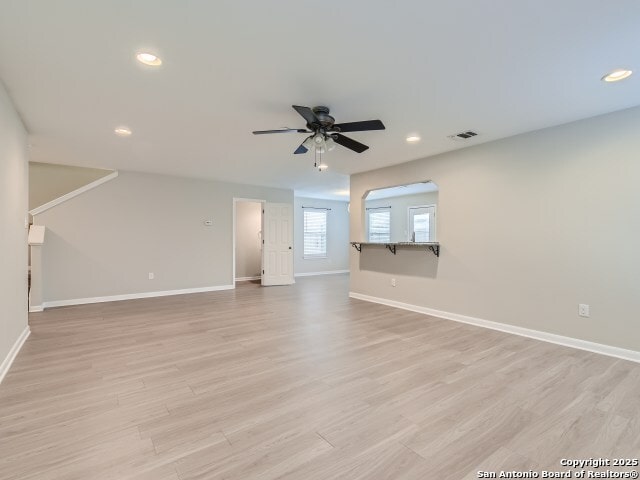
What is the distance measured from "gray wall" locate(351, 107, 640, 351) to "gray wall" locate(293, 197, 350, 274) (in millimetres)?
5068

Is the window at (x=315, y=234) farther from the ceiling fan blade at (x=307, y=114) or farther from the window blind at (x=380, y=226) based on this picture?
the ceiling fan blade at (x=307, y=114)

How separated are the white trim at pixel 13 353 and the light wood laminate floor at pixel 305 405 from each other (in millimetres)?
68

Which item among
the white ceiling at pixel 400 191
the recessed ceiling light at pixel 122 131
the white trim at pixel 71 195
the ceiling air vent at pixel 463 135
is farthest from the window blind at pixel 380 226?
the recessed ceiling light at pixel 122 131

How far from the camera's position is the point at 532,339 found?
12.2 feet

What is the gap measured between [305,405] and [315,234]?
7.89m

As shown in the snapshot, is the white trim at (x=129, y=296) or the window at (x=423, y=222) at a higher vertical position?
the window at (x=423, y=222)

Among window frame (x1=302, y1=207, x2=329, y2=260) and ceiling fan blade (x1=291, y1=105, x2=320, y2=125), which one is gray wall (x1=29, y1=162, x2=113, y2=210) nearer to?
ceiling fan blade (x1=291, y1=105, x2=320, y2=125)

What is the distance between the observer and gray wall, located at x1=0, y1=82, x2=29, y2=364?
269cm

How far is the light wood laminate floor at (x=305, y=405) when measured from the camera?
167 centimetres

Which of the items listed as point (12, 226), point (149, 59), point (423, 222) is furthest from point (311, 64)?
point (423, 222)

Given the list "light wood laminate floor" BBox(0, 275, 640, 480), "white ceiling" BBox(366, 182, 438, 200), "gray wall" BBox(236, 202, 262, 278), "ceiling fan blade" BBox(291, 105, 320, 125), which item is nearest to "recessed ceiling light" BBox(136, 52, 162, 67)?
"ceiling fan blade" BBox(291, 105, 320, 125)

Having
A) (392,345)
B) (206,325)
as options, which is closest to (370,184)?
(392,345)

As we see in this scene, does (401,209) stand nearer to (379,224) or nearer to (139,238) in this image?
(379,224)

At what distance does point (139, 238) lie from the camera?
6.29 meters
